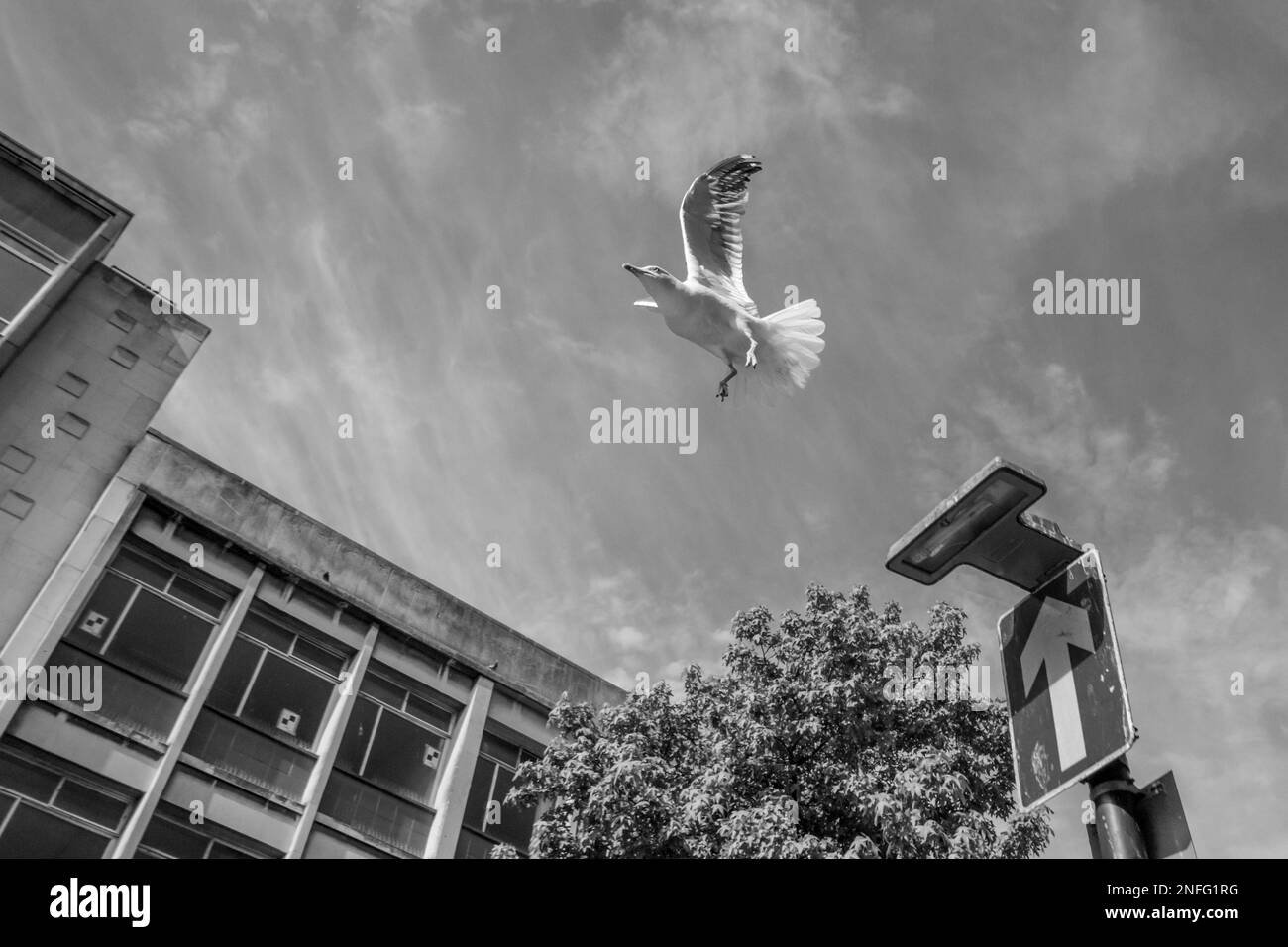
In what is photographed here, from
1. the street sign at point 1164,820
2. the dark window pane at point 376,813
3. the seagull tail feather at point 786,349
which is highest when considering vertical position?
the seagull tail feather at point 786,349

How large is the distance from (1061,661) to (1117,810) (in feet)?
2.05

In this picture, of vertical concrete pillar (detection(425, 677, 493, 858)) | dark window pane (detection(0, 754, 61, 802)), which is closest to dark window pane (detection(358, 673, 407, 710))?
vertical concrete pillar (detection(425, 677, 493, 858))

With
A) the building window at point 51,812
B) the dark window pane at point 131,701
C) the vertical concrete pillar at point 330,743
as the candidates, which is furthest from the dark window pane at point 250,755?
the building window at point 51,812

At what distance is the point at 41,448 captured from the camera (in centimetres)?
1861

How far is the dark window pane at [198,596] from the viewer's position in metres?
19.0

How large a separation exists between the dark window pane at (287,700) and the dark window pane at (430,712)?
2.11 m

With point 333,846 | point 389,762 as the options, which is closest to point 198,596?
point 389,762

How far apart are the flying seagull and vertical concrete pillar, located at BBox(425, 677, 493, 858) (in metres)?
13.6

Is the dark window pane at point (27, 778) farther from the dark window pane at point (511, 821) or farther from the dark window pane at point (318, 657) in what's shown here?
the dark window pane at point (511, 821)

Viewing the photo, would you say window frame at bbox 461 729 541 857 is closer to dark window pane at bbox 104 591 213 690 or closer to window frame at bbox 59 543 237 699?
window frame at bbox 59 543 237 699

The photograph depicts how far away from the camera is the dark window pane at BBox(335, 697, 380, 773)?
19767 millimetres

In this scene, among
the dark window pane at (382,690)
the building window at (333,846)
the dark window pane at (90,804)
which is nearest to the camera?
the dark window pane at (90,804)

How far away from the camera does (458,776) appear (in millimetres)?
21234
